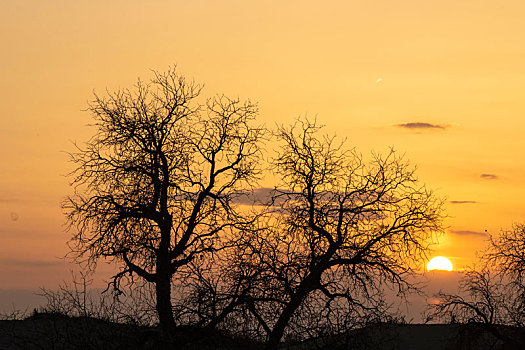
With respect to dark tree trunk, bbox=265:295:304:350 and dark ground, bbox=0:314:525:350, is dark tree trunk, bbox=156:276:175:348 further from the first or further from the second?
dark tree trunk, bbox=265:295:304:350

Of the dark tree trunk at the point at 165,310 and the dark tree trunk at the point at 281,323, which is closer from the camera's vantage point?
the dark tree trunk at the point at 281,323

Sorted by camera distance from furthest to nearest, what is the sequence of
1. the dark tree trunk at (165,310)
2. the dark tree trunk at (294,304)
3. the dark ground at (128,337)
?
the dark tree trunk at (165,310)
the dark tree trunk at (294,304)
the dark ground at (128,337)

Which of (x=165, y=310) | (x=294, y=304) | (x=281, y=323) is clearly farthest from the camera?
(x=165, y=310)

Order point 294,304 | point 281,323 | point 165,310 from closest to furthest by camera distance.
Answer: point 281,323, point 294,304, point 165,310

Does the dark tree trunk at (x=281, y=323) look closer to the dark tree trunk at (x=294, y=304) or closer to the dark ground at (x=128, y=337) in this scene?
the dark tree trunk at (x=294, y=304)

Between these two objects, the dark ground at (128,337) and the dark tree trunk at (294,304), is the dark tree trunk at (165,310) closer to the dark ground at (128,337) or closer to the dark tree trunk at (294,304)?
the dark ground at (128,337)

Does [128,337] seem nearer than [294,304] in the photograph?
Yes

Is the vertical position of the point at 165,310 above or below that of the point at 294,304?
above

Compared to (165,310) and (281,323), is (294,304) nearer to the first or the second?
(281,323)

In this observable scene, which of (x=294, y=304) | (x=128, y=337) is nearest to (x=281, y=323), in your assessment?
(x=294, y=304)

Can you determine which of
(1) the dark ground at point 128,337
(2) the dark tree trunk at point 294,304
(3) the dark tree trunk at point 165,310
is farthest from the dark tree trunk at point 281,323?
(3) the dark tree trunk at point 165,310

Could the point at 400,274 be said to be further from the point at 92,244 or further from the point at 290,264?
the point at 92,244

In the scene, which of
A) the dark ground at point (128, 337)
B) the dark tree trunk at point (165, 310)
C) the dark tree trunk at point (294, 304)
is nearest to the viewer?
the dark ground at point (128, 337)

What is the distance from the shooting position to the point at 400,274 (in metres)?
26.7
